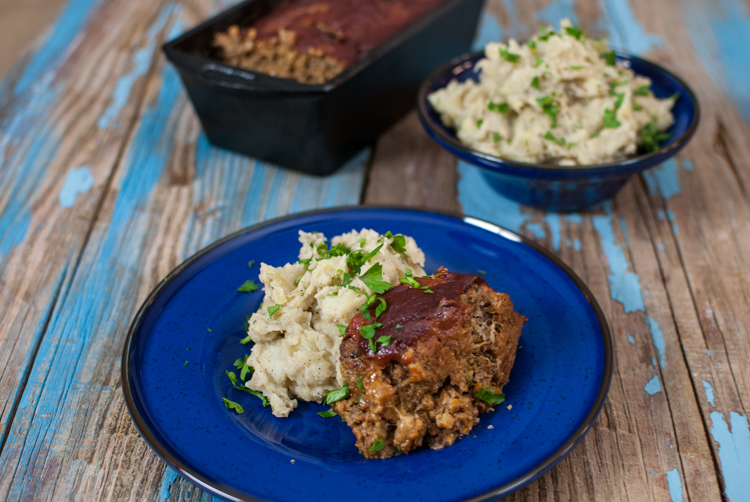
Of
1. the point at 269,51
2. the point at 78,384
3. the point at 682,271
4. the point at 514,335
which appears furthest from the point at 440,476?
the point at 269,51

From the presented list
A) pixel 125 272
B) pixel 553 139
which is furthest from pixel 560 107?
pixel 125 272

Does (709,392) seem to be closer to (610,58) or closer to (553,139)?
(553,139)

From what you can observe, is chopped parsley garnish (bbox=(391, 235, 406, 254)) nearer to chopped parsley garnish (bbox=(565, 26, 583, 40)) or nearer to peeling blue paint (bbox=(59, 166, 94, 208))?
chopped parsley garnish (bbox=(565, 26, 583, 40))

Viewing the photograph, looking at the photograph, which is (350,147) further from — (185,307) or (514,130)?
(185,307)

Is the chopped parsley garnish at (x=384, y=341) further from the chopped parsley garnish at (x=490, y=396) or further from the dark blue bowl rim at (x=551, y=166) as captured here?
the dark blue bowl rim at (x=551, y=166)

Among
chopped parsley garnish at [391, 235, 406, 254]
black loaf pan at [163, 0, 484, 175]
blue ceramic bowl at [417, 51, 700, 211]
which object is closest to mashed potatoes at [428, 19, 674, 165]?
blue ceramic bowl at [417, 51, 700, 211]

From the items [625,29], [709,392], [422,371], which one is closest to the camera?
[422,371]
